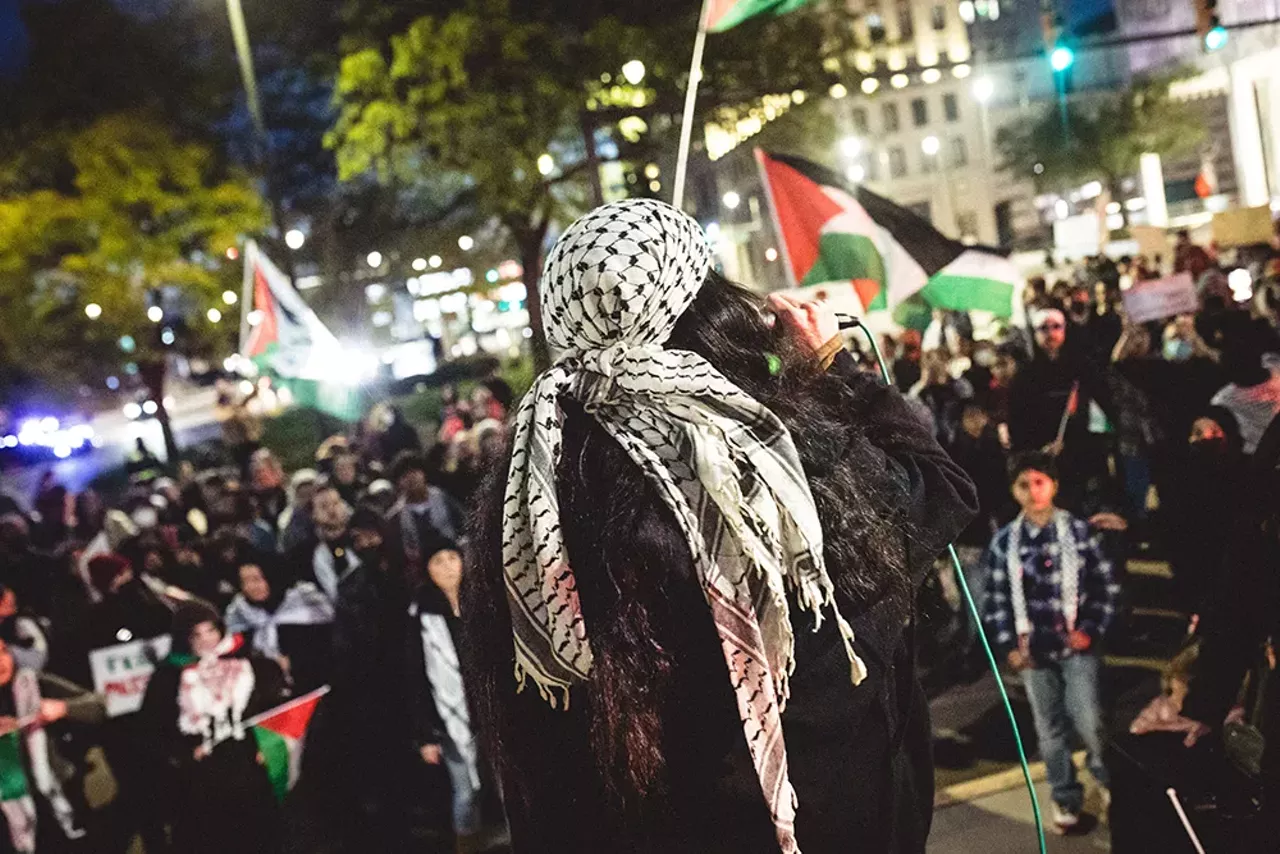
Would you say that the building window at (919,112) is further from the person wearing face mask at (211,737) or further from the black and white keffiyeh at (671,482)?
the black and white keffiyeh at (671,482)

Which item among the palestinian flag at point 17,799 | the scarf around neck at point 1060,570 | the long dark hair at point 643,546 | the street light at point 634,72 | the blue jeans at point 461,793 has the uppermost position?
the street light at point 634,72

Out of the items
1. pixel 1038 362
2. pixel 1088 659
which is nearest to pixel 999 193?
A: pixel 1038 362

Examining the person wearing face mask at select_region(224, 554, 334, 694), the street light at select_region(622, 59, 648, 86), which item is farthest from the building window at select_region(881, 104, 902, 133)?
the person wearing face mask at select_region(224, 554, 334, 694)

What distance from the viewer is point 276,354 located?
11.2 metres

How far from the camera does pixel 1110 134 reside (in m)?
45.4

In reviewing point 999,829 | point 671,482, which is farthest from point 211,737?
point 671,482

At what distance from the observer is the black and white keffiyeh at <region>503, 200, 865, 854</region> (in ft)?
5.59

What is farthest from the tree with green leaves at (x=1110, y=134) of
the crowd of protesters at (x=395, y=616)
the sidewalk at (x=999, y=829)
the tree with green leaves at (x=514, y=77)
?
the sidewalk at (x=999, y=829)

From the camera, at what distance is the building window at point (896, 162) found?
7106 centimetres

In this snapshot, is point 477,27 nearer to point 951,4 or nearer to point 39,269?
point 39,269

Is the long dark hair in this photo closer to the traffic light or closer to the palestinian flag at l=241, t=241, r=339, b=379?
the palestinian flag at l=241, t=241, r=339, b=379

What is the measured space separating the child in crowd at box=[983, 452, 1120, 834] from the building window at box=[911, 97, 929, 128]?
7023 centimetres

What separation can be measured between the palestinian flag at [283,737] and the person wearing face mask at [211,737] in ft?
0.16

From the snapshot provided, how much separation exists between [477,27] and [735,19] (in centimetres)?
1106
